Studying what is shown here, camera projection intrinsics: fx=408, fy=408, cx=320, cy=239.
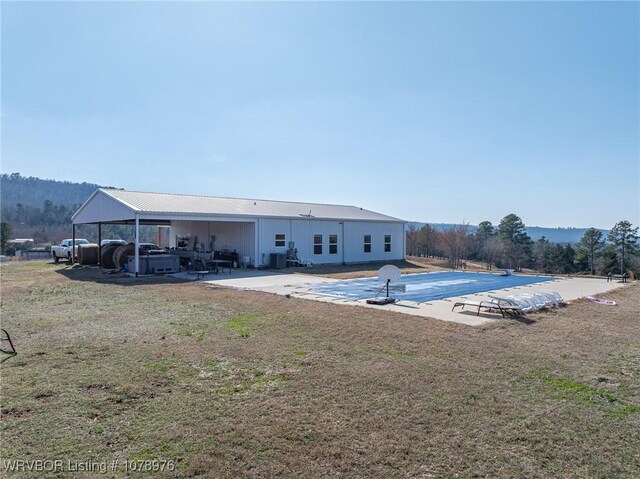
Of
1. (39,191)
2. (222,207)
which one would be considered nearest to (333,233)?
(222,207)

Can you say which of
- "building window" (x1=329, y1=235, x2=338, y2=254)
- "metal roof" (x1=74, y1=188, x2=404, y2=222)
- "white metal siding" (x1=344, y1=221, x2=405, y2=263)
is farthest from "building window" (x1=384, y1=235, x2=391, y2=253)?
"building window" (x1=329, y1=235, x2=338, y2=254)

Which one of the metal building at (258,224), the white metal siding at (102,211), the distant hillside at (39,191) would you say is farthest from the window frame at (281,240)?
the distant hillside at (39,191)

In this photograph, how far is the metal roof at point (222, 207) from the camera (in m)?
17.7

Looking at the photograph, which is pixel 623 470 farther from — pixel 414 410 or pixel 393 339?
pixel 393 339

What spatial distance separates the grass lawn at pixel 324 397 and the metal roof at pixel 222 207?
10578 mm

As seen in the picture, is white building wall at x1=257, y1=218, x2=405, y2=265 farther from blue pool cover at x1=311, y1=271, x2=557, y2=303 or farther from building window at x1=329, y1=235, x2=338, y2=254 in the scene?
blue pool cover at x1=311, y1=271, x2=557, y2=303

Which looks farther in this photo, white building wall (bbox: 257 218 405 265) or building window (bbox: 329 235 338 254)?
building window (bbox: 329 235 338 254)

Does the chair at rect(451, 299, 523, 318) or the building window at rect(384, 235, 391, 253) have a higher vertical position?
the building window at rect(384, 235, 391, 253)

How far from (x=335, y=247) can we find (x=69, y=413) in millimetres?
19909

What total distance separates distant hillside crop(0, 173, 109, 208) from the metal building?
274 feet

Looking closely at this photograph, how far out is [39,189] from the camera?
103 meters

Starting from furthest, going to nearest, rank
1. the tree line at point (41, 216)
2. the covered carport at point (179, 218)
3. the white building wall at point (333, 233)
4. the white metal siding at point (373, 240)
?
the tree line at point (41, 216) < the white metal siding at point (373, 240) < the white building wall at point (333, 233) < the covered carport at point (179, 218)

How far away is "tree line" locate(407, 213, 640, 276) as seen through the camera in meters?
39.2

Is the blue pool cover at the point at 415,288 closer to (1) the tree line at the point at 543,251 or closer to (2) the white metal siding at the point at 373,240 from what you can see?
(2) the white metal siding at the point at 373,240
